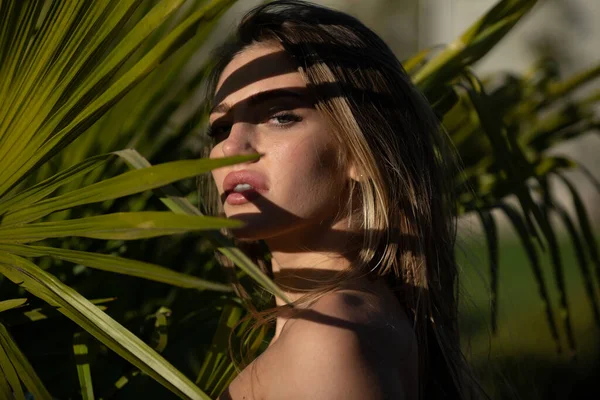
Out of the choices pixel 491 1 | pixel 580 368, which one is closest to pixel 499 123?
pixel 580 368

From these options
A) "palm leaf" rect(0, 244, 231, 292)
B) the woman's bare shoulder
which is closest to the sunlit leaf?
"palm leaf" rect(0, 244, 231, 292)

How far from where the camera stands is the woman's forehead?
1.27 metres

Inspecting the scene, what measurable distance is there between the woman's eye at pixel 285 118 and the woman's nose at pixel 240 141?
0.04m

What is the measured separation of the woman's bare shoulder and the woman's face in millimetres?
165

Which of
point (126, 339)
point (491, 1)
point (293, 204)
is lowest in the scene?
point (126, 339)

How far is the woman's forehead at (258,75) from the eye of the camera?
1.27 m

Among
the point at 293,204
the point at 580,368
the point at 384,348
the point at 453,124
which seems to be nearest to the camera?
the point at 384,348

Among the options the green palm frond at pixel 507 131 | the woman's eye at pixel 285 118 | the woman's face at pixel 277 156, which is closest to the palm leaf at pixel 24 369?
the woman's face at pixel 277 156

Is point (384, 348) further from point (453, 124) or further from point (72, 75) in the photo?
Answer: point (453, 124)

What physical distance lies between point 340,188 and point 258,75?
0.23 meters

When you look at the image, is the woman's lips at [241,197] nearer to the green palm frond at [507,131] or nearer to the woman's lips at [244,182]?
the woman's lips at [244,182]

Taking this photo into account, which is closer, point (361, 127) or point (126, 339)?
point (126, 339)

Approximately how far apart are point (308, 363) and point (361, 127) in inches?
16.6

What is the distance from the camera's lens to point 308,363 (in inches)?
40.7
